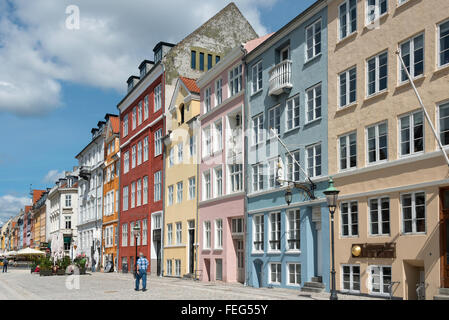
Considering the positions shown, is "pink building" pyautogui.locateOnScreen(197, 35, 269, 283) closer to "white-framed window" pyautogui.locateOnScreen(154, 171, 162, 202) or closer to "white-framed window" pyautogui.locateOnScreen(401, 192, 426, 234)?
"white-framed window" pyautogui.locateOnScreen(154, 171, 162, 202)

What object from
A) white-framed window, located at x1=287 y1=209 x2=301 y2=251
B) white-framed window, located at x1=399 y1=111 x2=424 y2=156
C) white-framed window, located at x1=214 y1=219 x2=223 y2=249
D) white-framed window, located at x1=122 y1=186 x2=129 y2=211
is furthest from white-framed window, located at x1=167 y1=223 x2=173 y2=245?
white-framed window, located at x1=399 y1=111 x2=424 y2=156

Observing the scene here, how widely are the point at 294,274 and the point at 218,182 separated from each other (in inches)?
422

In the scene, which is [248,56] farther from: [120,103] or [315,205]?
[120,103]

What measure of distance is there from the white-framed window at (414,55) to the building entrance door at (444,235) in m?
4.36

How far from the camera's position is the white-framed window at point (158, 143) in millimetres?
47219

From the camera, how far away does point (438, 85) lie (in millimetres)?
19406

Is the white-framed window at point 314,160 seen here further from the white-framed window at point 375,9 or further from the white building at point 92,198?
the white building at point 92,198

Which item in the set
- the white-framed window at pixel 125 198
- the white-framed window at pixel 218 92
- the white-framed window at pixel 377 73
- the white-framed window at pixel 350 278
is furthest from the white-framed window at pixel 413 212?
the white-framed window at pixel 125 198

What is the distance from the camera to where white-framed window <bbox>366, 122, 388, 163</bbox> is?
21.9 metres

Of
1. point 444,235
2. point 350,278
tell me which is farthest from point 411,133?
point 350,278

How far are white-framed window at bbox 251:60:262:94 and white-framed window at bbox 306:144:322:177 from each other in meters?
6.32

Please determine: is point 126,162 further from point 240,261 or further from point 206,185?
point 240,261

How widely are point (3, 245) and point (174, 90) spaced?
167828 mm

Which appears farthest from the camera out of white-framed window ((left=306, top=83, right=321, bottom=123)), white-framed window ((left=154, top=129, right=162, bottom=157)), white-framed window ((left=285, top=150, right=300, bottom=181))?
white-framed window ((left=154, top=129, right=162, bottom=157))
